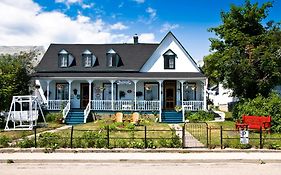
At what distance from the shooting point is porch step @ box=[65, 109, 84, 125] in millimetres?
28434

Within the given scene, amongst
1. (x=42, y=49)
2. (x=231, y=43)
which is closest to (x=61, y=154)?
Result: (x=231, y=43)

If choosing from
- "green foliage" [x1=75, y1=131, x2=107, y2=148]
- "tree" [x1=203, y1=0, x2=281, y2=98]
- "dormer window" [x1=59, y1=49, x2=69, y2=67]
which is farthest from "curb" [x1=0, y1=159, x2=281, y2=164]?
"dormer window" [x1=59, y1=49, x2=69, y2=67]

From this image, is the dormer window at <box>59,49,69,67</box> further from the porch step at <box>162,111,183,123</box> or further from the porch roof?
the porch step at <box>162,111,183,123</box>

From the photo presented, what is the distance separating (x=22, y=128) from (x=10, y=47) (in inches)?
1116

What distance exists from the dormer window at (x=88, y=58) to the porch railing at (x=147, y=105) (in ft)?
22.1

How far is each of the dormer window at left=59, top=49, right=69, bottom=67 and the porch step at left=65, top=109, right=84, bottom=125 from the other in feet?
18.3

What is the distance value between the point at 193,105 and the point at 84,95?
34.7ft

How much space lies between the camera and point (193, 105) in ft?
100

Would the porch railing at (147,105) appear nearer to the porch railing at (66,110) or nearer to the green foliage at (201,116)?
the green foliage at (201,116)

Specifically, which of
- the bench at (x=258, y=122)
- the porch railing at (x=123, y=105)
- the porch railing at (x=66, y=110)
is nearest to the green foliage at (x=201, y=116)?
the porch railing at (x=123, y=105)

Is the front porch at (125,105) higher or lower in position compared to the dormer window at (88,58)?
lower

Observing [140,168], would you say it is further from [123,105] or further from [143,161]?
[123,105]

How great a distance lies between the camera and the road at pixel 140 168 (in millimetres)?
10148

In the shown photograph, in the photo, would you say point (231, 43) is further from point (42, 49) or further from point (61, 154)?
point (42, 49)
